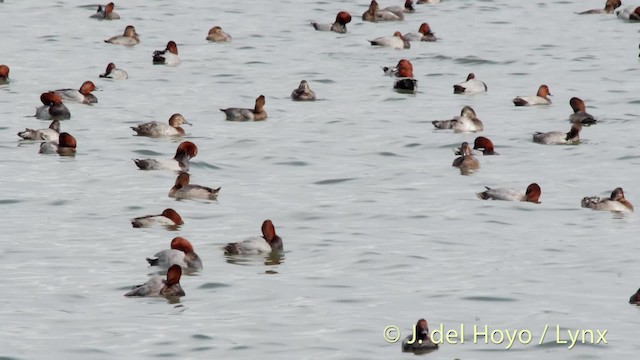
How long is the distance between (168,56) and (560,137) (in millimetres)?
15028

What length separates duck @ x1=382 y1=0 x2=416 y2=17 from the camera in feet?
179

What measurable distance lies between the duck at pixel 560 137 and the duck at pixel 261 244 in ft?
36.7

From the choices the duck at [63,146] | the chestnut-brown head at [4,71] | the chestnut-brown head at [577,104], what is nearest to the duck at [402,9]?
the chestnut-brown head at [4,71]

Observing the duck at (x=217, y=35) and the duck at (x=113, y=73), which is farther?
the duck at (x=217, y=35)

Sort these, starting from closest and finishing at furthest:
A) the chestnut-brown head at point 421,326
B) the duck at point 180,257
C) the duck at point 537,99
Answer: the chestnut-brown head at point 421,326
the duck at point 180,257
the duck at point 537,99

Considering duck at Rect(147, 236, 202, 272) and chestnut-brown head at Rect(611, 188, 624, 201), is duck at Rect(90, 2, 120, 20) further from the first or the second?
duck at Rect(147, 236, 202, 272)

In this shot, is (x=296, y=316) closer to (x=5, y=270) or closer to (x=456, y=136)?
(x=5, y=270)

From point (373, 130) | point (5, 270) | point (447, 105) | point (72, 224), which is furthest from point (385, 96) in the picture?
point (5, 270)

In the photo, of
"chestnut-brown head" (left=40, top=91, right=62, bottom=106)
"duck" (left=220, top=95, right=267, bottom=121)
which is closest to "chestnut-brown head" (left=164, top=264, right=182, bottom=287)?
"duck" (left=220, top=95, right=267, bottom=121)

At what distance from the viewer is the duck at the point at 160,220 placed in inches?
933

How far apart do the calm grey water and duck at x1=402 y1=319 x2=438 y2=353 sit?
0.62 feet

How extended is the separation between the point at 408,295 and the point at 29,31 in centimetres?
3334

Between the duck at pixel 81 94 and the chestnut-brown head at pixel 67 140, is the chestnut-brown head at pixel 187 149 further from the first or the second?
the duck at pixel 81 94

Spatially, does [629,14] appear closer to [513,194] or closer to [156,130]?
[156,130]
